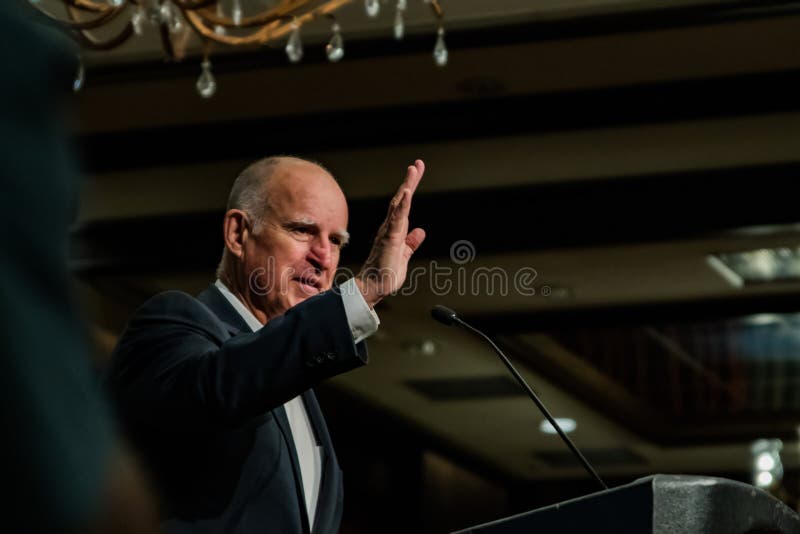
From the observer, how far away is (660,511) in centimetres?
116

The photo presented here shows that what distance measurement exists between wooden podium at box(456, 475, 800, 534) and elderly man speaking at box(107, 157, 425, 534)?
33 centimetres

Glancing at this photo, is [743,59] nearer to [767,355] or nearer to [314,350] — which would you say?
[314,350]

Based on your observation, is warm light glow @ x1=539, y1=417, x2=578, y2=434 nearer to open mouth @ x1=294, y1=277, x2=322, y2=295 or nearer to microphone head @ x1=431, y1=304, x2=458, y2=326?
open mouth @ x1=294, y1=277, x2=322, y2=295

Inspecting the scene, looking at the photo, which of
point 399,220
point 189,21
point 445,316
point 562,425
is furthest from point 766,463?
point 399,220

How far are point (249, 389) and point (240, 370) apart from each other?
0.08ft

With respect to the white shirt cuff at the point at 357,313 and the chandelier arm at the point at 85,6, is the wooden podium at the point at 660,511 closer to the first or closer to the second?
the white shirt cuff at the point at 357,313

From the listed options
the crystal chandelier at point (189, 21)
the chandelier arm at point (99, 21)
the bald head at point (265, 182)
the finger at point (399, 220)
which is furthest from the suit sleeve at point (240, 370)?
the chandelier arm at point (99, 21)

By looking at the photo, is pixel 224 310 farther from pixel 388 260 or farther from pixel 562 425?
pixel 562 425

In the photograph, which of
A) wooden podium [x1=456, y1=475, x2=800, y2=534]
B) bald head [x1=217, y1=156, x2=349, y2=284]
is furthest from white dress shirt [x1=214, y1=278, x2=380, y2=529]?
wooden podium [x1=456, y1=475, x2=800, y2=534]

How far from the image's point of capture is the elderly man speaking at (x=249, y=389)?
1481 mm

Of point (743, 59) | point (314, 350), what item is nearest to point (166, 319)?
point (314, 350)

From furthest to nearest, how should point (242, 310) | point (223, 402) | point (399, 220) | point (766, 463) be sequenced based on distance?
point (766, 463)
point (242, 310)
point (399, 220)
point (223, 402)

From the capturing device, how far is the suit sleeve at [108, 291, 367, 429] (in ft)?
4.82

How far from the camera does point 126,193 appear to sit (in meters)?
5.39
